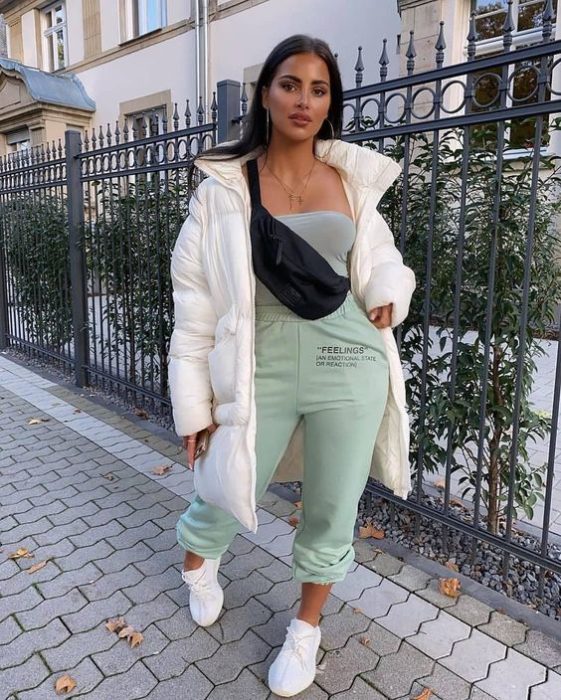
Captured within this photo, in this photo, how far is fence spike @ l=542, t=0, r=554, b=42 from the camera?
2.15 metres

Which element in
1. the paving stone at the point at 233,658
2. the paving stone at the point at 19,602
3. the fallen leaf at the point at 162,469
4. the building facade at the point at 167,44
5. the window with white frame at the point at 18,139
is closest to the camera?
the paving stone at the point at 233,658

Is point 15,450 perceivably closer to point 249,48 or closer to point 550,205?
point 550,205

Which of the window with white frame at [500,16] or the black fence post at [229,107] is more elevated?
the window with white frame at [500,16]

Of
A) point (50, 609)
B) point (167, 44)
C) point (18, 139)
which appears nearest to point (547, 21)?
point (50, 609)

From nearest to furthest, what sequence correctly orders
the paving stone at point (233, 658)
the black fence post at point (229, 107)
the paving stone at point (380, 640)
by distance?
the paving stone at point (233, 658) < the paving stone at point (380, 640) < the black fence post at point (229, 107)

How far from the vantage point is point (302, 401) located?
6.17 ft

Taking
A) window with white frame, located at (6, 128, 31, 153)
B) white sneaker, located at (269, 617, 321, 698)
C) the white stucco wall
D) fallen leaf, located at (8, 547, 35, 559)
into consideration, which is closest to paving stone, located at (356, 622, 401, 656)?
white sneaker, located at (269, 617, 321, 698)

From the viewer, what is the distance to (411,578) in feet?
8.97

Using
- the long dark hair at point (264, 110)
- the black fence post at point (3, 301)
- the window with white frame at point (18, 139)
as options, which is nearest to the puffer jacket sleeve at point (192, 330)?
Answer: the long dark hair at point (264, 110)

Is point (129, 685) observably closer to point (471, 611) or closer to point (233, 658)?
point (233, 658)

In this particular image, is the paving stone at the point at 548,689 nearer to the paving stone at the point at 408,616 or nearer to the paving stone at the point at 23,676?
the paving stone at the point at 408,616

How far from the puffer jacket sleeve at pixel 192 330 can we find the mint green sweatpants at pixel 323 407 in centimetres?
20

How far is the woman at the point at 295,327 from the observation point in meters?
1.83

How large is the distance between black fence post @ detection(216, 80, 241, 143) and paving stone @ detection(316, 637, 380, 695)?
283 cm
